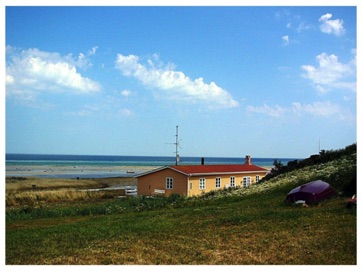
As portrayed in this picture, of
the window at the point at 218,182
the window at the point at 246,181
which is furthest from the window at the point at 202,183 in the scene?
the window at the point at 246,181

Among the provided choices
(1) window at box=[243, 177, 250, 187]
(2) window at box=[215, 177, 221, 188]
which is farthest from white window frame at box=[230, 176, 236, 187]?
(2) window at box=[215, 177, 221, 188]

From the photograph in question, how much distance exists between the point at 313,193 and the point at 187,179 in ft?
46.6

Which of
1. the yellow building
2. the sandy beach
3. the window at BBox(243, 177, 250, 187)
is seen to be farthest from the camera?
the sandy beach

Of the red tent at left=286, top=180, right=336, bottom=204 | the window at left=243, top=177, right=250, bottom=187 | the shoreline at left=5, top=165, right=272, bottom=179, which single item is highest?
the red tent at left=286, top=180, right=336, bottom=204

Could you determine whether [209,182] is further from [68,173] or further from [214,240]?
[68,173]

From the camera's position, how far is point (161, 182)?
27656 millimetres

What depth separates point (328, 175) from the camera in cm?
1648

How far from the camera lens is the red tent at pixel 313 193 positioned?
12445 mm

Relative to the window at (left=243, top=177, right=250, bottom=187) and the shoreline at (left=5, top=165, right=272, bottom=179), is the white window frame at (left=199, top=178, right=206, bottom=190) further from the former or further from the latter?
the shoreline at (left=5, top=165, right=272, bottom=179)

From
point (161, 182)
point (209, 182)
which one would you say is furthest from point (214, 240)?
point (209, 182)

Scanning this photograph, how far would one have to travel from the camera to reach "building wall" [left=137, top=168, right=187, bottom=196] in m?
26.4

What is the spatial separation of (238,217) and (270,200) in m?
3.89

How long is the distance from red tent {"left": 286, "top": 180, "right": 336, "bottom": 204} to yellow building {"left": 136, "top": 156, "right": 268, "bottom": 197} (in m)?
13.4
